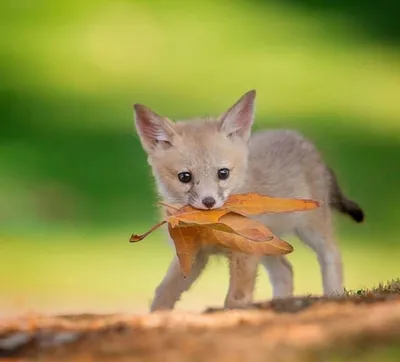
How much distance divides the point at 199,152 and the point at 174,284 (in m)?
0.61

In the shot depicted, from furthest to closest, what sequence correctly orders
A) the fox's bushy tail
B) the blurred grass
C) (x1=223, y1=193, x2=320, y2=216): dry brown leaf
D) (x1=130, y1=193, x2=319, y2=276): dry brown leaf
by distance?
the blurred grass → the fox's bushy tail → (x1=223, y1=193, x2=320, y2=216): dry brown leaf → (x1=130, y1=193, x2=319, y2=276): dry brown leaf

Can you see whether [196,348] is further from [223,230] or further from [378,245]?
[378,245]

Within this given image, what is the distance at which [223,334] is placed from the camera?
306 cm

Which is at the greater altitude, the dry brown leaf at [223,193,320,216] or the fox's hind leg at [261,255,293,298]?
the dry brown leaf at [223,193,320,216]

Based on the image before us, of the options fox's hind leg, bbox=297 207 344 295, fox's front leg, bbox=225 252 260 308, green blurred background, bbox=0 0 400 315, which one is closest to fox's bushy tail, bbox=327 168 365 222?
fox's hind leg, bbox=297 207 344 295

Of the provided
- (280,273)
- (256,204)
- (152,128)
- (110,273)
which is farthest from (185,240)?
(110,273)

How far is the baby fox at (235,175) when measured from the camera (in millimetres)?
4621

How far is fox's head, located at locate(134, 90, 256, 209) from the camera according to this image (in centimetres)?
457

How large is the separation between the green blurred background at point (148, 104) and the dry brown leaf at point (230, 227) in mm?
563

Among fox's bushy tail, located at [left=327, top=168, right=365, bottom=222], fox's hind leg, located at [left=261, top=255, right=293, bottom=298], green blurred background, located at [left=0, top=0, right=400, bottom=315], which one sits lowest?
green blurred background, located at [left=0, top=0, right=400, bottom=315]

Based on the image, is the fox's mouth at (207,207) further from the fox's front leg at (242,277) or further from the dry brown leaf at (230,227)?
the fox's front leg at (242,277)

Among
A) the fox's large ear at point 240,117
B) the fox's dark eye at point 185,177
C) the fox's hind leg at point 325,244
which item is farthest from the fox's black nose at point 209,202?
the fox's hind leg at point 325,244

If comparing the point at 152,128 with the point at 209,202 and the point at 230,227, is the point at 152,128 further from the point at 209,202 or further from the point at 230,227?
the point at 230,227

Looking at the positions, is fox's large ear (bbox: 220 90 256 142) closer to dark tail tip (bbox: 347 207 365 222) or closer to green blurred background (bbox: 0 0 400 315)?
green blurred background (bbox: 0 0 400 315)
